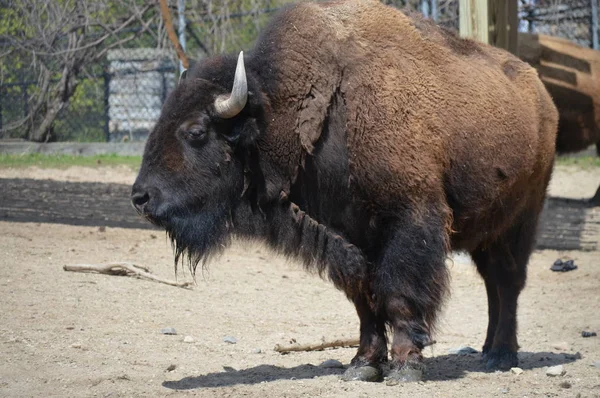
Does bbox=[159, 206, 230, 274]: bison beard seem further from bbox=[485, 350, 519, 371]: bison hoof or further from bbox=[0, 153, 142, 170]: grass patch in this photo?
bbox=[0, 153, 142, 170]: grass patch

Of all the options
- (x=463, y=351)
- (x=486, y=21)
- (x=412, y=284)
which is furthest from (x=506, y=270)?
(x=486, y=21)

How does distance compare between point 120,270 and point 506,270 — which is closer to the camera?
point 506,270

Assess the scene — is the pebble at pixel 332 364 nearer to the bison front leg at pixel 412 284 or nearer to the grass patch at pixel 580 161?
the bison front leg at pixel 412 284

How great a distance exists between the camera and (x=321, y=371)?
17.9ft

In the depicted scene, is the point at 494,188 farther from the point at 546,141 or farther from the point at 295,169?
the point at 295,169

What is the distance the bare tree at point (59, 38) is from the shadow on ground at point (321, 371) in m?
10.6

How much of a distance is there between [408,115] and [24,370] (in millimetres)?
2619

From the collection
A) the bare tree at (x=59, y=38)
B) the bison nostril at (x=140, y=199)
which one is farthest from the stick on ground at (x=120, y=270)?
the bare tree at (x=59, y=38)

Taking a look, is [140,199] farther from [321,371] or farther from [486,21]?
[486,21]

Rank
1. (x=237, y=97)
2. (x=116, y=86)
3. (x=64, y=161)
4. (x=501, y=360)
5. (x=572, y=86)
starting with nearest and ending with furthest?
(x=237, y=97), (x=501, y=360), (x=572, y=86), (x=64, y=161), (x=116, y=86)

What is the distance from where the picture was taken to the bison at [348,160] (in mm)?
5008

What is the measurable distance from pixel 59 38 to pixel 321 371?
1204cm

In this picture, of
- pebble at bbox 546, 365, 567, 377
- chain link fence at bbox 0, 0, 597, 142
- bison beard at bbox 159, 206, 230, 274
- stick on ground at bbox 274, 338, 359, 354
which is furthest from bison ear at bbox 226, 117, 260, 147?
chain link fence at bbox 0, 0, 597, 142

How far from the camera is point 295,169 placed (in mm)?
5152
